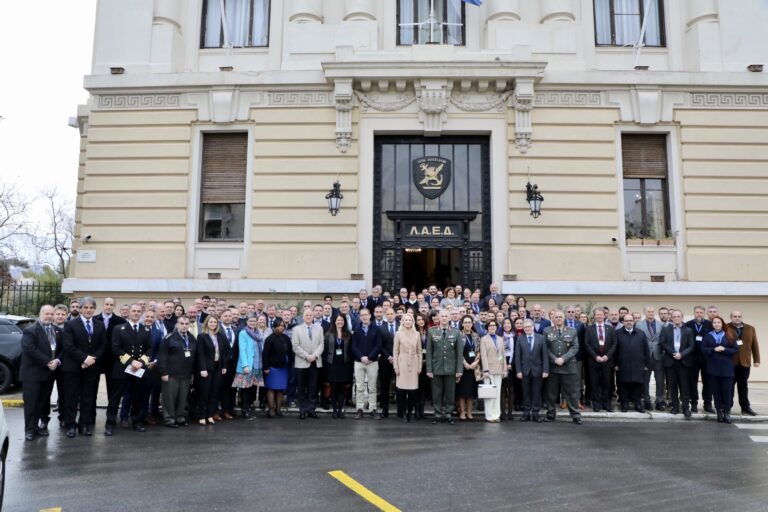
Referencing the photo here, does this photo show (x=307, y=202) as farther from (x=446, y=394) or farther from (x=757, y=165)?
(x=757, y=165)

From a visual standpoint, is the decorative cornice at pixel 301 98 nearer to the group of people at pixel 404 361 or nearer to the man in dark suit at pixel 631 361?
the group of people at pixel 404 361

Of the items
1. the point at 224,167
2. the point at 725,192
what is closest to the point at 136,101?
the point at 224,167

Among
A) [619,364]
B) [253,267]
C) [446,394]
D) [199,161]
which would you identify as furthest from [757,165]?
[199,161]

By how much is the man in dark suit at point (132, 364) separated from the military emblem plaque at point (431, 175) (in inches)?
341

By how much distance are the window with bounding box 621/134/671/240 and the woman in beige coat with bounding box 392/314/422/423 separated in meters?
8.46

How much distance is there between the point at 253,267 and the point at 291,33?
677cm

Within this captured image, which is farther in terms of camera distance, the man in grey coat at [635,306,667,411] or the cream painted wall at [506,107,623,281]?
the cream painted wall at [506,107,623,281]

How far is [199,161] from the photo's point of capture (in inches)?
625

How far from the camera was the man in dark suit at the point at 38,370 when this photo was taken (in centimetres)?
847

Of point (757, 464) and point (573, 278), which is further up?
point (573, 278)

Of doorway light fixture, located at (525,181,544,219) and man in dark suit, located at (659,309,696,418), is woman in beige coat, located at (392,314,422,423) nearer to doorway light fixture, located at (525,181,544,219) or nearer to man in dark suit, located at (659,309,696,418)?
man in dark suit, located at (659,309,696,418)

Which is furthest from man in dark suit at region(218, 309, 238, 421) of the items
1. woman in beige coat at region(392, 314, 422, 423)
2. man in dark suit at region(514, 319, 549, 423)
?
man in dark suit at region(514, 319, 549, 423)

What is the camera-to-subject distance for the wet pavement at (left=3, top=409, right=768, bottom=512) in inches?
224

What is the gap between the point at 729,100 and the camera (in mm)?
15391
